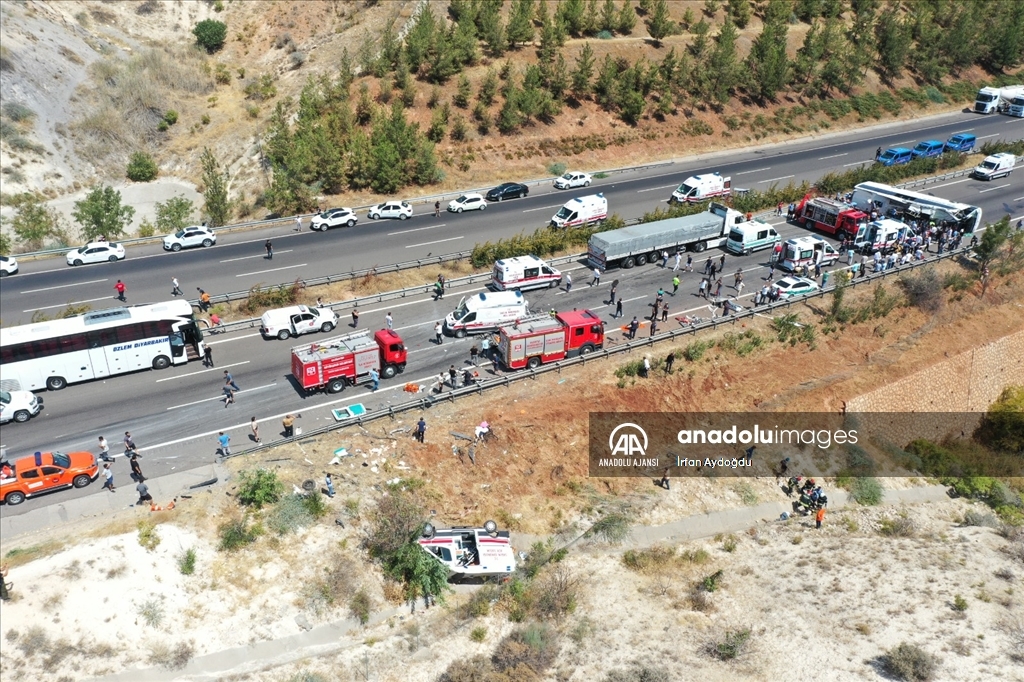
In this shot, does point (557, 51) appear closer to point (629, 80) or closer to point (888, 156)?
point (629, 80)

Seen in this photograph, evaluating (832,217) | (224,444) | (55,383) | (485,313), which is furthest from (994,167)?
(55,383)

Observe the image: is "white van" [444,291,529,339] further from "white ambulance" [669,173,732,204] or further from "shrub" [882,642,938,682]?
"white ambulance" [669,173,732,204]

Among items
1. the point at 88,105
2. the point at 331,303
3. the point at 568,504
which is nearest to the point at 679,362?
the point at 568,504

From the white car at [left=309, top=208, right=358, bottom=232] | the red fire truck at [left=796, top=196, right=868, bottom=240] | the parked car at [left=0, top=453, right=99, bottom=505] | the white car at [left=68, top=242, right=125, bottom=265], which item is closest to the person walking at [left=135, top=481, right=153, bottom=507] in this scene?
the parked car at [left=0, top=453, right=99, bottom=505]

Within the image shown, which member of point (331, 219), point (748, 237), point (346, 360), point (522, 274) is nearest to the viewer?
point (346, 360)

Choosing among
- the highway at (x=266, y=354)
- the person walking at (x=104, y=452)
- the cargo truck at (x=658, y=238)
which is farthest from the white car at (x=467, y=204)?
the person walking at (x=104, y=452)

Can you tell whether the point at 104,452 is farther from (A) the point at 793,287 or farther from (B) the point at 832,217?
(B) the point at 832,217

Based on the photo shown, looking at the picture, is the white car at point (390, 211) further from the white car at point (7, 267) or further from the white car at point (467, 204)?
the white car at point (7, 267)
